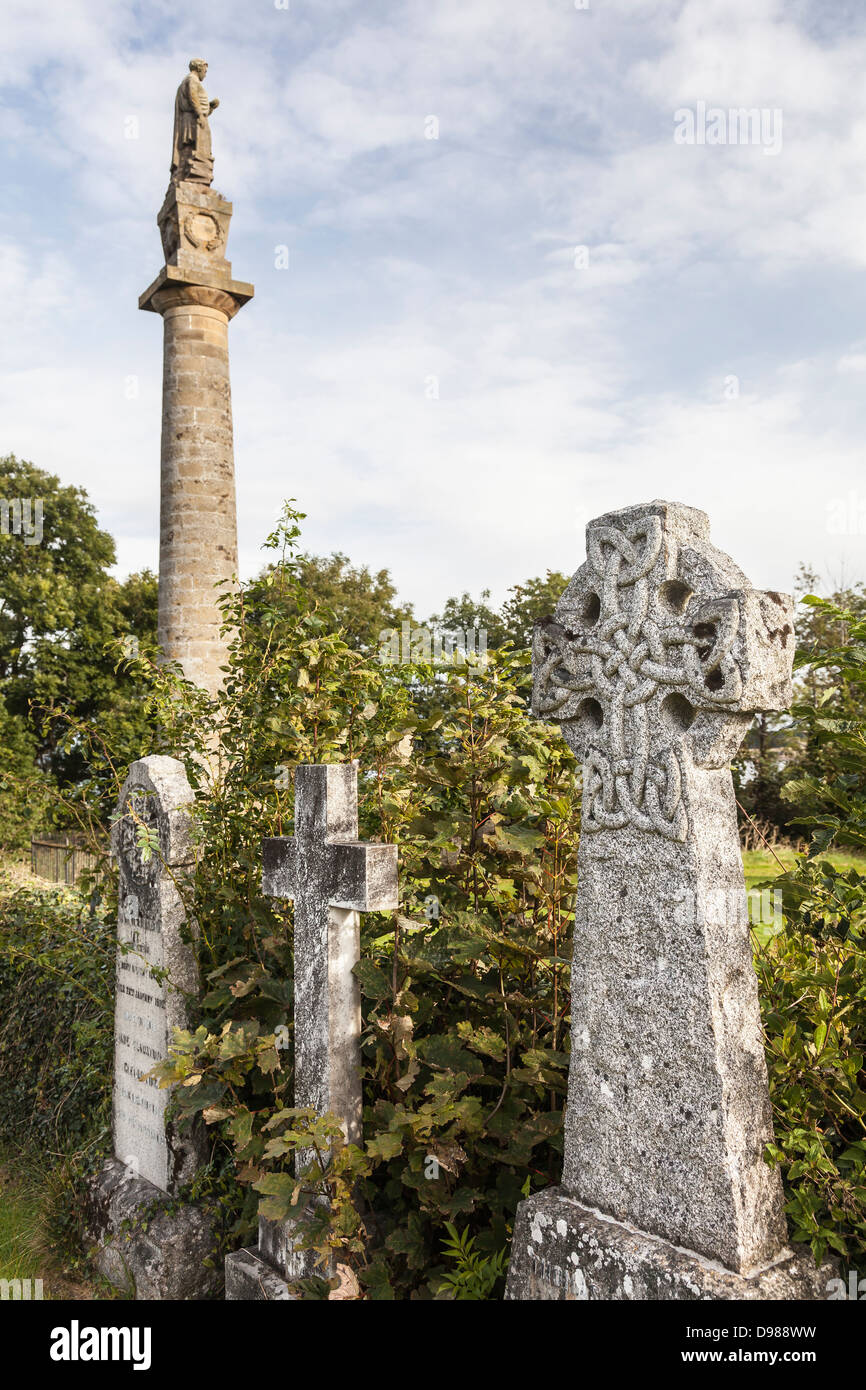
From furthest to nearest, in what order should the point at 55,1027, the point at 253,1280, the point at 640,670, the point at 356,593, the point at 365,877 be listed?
the point at 356,593 → the point at 55,1027 → the point at 253,1280 → the point at 365,877 → the point at 640,670

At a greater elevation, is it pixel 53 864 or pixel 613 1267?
pixel 613 1267

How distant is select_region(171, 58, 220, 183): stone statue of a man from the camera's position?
37.6 ft

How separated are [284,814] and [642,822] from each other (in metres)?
2.04

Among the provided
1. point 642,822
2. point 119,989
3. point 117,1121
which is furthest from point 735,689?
point 117,1121

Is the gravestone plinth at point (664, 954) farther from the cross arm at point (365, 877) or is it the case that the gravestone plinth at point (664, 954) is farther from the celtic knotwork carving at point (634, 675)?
the cross arm at point (365, 877)

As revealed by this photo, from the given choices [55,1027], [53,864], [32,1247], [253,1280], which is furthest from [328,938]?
[53,864]

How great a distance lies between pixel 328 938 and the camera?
118 inches

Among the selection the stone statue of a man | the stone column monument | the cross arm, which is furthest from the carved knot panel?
the stone statue of a man

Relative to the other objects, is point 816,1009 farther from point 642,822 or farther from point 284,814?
point 284,814

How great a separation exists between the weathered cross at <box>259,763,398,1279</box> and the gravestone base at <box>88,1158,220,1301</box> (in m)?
0.65

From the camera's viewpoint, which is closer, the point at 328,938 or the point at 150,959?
the point at 328,938

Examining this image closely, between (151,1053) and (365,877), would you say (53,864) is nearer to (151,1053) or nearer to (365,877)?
(151,1053)

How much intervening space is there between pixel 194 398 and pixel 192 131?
130 inches

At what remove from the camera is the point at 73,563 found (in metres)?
26.4
